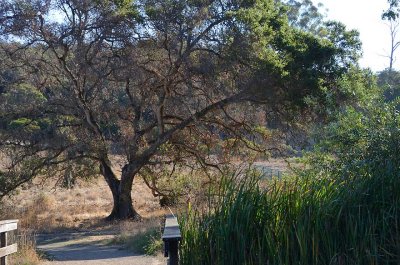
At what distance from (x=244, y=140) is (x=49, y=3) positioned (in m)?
8.63

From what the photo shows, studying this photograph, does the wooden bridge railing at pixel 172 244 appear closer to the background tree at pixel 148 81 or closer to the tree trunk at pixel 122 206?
the background tree at pixel 148 81

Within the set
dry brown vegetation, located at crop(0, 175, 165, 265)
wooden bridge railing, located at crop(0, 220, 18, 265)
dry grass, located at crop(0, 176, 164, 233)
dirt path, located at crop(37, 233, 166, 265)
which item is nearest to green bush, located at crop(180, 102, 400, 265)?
wooden bridge railing, located at crop(0, 220, 18, 265)

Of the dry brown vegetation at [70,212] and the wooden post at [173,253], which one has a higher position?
the wooden post at [173,253]

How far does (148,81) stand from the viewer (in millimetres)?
24672

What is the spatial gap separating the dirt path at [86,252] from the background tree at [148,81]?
3.75 m

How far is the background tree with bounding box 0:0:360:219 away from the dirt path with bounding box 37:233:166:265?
3748 mm

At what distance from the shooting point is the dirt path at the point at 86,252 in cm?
1553

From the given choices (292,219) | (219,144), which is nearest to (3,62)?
(219,144)

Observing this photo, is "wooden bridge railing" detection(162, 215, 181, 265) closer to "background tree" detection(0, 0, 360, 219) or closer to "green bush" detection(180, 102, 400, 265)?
"green bush" detection(180, 102, 400, 265)

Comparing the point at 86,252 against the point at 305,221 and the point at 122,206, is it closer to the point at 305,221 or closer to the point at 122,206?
the point at 122,206

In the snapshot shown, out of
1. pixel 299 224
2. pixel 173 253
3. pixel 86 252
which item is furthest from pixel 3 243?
pixel 86 252

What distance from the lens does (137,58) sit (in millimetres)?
23703

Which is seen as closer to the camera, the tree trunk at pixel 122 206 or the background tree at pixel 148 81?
the background tree at pixel 148 81

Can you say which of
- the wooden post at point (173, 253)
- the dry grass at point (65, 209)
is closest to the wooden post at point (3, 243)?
the wooden post at point (173, 253)
